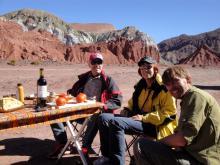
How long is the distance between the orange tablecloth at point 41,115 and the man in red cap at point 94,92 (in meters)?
0.39

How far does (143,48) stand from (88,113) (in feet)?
231

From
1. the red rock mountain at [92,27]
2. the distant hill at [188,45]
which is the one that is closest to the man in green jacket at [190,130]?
the distant hill at [188,45]

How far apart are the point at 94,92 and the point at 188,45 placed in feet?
416

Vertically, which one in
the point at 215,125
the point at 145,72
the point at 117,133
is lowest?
the point at 117,133

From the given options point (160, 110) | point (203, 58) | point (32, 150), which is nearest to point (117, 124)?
point (160, 110)

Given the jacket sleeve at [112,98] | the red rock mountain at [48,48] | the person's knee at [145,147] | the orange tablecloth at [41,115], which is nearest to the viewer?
the person's knee at [145,147]

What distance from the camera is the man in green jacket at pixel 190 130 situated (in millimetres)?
3234

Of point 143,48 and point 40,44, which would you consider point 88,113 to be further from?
point 143,48

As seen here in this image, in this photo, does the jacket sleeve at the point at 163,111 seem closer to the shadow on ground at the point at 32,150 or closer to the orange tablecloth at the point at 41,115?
the orange tablecloth at the point at 41,115

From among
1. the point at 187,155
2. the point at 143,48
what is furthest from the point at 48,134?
the point at 143,48

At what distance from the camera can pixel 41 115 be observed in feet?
13.9

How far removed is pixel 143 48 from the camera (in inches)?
2936

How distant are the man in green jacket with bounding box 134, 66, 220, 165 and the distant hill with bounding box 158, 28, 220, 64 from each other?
4494 inches

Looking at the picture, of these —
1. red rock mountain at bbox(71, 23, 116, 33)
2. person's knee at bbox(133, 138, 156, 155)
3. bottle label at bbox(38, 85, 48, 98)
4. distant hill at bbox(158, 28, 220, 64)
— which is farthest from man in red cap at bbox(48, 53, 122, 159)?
red rock mountain at bbox(71, 23, 116, 33)
